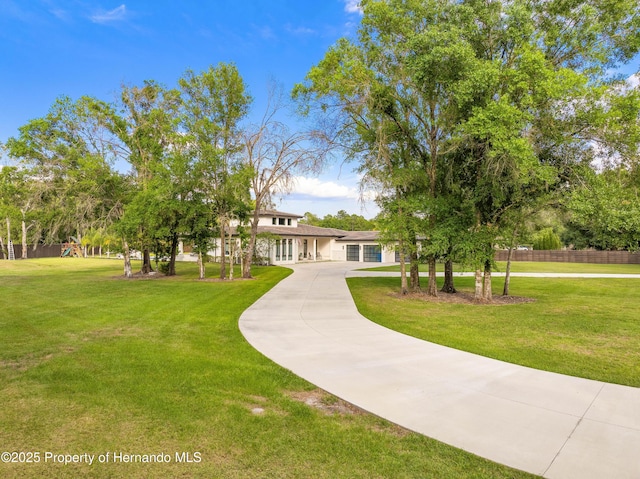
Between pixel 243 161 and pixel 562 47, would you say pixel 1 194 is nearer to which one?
pixel 243 161

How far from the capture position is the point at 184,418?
13.0 ft

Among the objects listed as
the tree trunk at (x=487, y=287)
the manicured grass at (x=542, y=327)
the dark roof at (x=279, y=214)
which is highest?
the dark roof at (x=279, y=214)

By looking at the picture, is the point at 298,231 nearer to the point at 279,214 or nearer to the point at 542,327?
the point at 279,214

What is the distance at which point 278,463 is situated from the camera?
10.4 feet

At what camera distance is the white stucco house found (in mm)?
33844

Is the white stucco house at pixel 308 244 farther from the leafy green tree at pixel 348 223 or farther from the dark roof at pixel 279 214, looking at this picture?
the leafy green tree at pixel 348 223

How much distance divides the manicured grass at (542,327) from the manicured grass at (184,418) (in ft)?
12.3

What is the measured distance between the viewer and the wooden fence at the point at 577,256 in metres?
36.5

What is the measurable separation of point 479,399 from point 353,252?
36.6 meters

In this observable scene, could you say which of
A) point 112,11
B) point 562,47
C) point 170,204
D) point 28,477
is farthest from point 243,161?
point 28,477


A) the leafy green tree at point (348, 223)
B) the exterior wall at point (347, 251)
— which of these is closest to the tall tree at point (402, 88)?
the exterior wall at point (347, 251)

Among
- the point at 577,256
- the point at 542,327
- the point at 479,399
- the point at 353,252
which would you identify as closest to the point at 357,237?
the point at 353,252

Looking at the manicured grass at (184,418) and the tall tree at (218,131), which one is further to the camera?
the tall tree at (218,131)

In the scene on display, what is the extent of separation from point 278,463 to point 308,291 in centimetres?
1166
